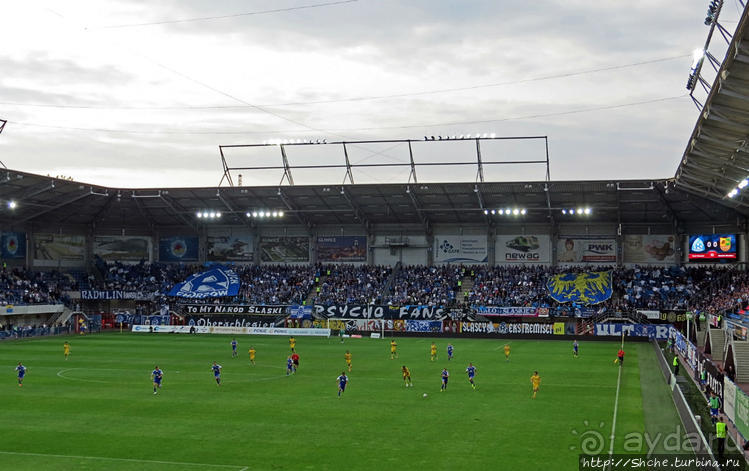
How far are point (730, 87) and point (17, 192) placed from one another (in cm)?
6550

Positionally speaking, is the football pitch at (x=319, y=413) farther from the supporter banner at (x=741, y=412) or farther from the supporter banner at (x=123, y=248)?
the supporter banner at (x=123, y=248)

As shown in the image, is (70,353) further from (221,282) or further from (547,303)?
(547,303)

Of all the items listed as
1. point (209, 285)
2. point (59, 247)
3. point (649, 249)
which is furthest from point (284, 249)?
point (649, 249)

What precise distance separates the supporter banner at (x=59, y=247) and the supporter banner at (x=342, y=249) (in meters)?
30.1

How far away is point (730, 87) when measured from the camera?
31.0 m

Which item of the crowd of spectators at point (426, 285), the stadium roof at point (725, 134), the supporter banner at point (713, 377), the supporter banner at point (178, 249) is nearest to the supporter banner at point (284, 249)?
the supporter banner at point (178, 249)

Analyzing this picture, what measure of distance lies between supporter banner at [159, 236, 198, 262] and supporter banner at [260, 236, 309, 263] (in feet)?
30.6

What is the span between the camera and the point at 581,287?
7888cm

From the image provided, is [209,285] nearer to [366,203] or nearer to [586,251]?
[366,203]

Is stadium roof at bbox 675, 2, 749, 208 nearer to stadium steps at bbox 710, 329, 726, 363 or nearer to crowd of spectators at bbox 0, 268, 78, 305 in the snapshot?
stadium steps at bbox 710, 329, 726, 363

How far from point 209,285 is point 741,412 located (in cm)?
7265

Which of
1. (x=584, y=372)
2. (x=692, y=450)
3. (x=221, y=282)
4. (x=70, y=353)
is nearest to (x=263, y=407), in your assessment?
(x=692, y=450)

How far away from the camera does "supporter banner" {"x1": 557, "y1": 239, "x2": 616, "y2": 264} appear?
83562 mm

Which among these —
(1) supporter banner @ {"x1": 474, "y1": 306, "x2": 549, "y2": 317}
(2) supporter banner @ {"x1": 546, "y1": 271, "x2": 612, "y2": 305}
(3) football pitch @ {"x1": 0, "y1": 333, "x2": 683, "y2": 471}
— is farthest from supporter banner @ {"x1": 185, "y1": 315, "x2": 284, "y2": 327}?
(2) supporter banner @ {"x1": 546, "y1": 271, "x2": 612, "y2": 305}
